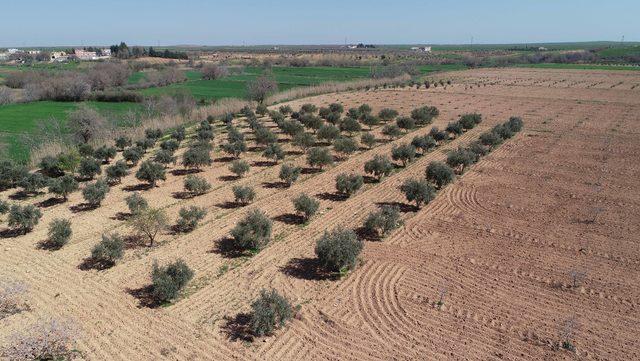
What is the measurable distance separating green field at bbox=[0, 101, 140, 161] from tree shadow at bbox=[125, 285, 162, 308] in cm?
2569

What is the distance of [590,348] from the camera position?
41.1ft

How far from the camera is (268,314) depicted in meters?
13.0

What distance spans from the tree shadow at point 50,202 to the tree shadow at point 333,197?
14579 millimetres

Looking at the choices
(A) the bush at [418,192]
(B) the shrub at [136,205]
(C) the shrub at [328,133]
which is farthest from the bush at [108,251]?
(C) the shrub at [328,133]

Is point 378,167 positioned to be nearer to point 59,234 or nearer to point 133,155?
point 133,155

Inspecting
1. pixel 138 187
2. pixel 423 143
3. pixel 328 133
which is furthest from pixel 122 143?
pixel 423 143

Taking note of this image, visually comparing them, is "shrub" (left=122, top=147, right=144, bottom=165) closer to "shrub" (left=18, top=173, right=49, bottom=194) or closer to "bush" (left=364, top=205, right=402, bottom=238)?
"shrub" (left=18, top=173, right=49, bottom=194)

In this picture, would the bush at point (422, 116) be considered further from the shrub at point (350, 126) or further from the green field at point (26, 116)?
A: the green field at point (26, 116)

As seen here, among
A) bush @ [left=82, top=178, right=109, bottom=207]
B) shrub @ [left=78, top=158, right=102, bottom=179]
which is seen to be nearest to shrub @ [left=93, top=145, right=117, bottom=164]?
shrub @ [left=78, top=158, right=102, bottom=179]

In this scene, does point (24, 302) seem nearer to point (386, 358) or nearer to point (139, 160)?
point (386, 358)

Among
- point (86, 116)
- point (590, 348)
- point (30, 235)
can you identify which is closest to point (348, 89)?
point (86, 116)

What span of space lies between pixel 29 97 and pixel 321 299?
3001 inches

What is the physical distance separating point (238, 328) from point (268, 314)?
1.21m

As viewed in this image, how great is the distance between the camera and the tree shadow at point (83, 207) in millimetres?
23312
